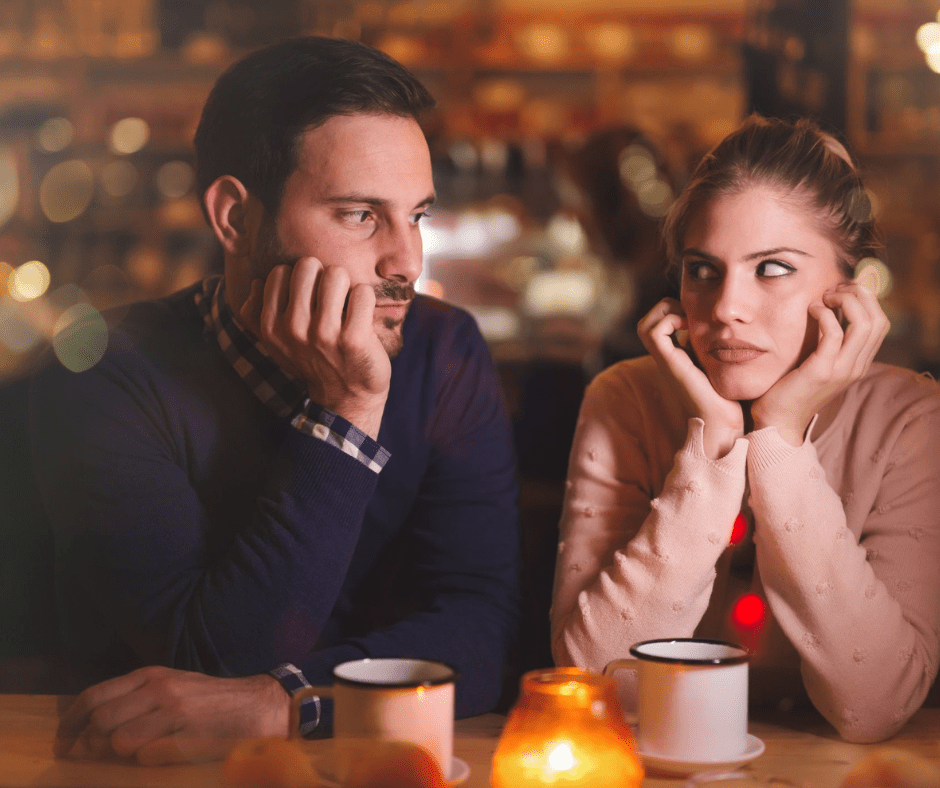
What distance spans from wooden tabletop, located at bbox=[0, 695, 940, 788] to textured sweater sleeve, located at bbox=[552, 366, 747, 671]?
0.12 meters

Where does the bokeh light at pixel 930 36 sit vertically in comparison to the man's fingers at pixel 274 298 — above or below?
above

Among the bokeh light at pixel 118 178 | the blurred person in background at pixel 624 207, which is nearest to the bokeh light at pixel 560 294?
the bokeh light at pixel 118 178

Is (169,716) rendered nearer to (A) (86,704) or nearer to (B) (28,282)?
(A) (86,704)

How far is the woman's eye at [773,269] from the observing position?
92 cm

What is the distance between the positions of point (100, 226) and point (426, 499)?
1.80 m

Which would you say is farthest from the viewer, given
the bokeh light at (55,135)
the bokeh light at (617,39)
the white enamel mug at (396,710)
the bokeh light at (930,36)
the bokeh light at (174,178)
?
the bokeh light at (617,39)

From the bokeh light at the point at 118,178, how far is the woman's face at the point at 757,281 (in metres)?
1.83

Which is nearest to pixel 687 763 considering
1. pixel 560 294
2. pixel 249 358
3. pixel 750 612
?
pixel 750 612

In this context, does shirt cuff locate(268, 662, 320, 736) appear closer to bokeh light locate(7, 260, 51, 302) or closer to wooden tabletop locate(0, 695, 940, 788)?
wooden tabletop locate(0, 695, 940, 788)

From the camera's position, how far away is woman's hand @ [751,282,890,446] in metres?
0.91

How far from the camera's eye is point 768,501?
88 centimetres

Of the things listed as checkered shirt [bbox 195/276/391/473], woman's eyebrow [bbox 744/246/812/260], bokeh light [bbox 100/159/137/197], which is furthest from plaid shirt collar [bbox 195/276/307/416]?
bokeh light [bbox 100/159/137/197]

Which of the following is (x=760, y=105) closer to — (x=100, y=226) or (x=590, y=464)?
(x=590, y=464)

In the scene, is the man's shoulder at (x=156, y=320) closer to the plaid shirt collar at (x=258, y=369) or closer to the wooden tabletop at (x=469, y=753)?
the plaid shirt collar at (x=258, y=369)
